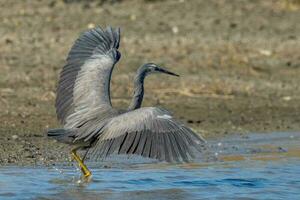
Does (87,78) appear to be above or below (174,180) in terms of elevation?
above

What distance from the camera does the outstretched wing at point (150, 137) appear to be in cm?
747

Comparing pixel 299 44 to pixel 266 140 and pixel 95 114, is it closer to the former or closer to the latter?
pixel 266 140

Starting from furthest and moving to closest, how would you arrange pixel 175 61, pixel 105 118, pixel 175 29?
pixel 175 29
pixel 175 61
pixel 105 118

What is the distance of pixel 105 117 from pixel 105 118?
0.08ft

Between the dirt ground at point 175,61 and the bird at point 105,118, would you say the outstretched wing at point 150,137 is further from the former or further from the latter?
the dirt ground at point 175,61

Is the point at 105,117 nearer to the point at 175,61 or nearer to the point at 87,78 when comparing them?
the point at 87,78

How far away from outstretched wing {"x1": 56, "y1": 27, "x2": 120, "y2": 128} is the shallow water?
21.2 inches

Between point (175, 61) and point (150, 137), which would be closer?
point (150, 137)

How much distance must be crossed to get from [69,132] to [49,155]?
123 centimetres

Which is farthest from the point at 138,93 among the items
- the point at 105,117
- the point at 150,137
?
the point at 150,137

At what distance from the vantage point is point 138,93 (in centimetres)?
862

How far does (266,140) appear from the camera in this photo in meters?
10.7

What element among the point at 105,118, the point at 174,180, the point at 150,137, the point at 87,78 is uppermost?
the point at 87,78

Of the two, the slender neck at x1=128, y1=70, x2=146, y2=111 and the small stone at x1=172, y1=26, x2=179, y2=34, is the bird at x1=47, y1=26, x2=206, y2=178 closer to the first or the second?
the slender neck at x1=128, y1=70, x2=146, y2=111
